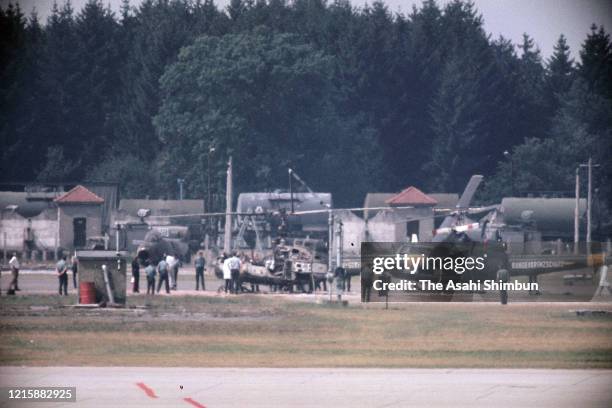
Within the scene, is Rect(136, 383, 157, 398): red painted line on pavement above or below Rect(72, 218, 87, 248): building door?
below

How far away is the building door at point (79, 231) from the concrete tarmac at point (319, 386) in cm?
6023

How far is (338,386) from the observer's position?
2394cm

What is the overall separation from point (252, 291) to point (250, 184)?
5022cm

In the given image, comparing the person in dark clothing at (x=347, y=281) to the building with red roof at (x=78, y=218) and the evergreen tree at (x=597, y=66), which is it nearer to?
the evergreen tree at (x=597, y=66)

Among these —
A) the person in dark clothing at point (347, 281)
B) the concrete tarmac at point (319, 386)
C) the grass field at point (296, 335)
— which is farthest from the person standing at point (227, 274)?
the concrete tarmac at point (319, 386)

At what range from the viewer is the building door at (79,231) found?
3381 inches

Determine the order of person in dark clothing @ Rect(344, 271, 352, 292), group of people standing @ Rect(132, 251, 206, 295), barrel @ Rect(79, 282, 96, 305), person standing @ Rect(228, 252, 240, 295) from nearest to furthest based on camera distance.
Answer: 1. barrel @ Rect(79, 282, 96, 305)
2. group of people standing @ Rect(132, 251, 206, 295)
3. person standing @ Rect(228, 252, 240, 295)
4. person in dark clothing @ Rect(344, 271, 352, 292)

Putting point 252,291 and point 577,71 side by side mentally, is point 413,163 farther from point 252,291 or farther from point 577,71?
point 252,291

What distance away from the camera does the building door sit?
282 ft

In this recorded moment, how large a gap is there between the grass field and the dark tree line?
56.4 m

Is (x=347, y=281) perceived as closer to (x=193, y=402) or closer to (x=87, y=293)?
(x=87, y=293)

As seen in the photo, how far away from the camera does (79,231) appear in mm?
86188

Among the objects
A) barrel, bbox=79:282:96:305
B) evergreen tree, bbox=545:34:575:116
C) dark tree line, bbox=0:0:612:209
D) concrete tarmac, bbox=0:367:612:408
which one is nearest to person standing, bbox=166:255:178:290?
barrel, bbox=79:282:96:305

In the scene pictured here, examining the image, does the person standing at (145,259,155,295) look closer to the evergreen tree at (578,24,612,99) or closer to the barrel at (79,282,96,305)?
the barrel at (79,282,96,305)
